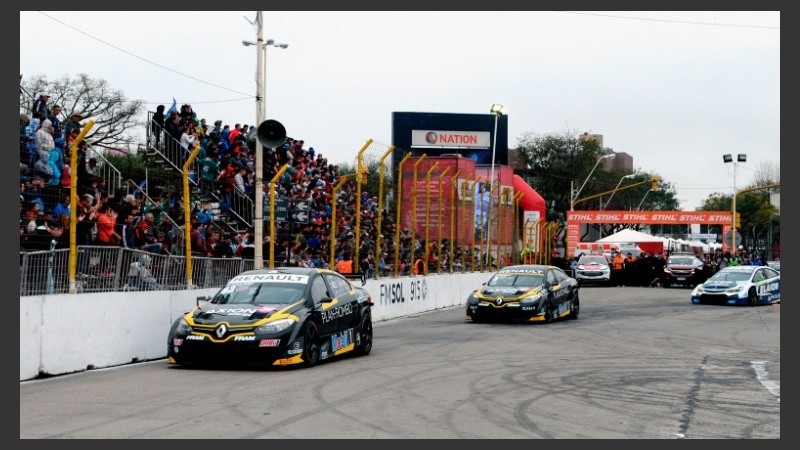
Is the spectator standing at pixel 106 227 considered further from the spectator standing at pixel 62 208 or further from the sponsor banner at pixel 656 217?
the sponsor banner at pixel 656 217

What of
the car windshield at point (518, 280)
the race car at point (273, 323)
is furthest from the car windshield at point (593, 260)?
the race car at point (273, 323)

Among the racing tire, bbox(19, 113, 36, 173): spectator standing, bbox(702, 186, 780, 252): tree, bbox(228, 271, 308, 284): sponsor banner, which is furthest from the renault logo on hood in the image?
bbox(702, 186, 780, 252): tree

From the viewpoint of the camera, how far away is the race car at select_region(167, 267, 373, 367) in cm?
1474

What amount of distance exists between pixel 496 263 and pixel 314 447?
116 ft

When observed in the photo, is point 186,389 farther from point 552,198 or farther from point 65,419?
point 552,198

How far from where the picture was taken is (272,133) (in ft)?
72.4

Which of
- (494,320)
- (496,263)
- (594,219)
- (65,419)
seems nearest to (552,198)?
(594,219)

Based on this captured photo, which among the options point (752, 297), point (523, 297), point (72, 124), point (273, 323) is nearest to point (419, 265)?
point (523, 297)

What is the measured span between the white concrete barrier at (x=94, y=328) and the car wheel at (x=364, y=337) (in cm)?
293

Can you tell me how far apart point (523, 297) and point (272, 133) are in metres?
7.04

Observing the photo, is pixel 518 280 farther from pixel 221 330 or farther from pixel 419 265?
pixel 221 330

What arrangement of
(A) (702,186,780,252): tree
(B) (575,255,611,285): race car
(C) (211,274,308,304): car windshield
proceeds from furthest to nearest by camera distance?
1. (A) (702,186,780,252): tree
2. (B) (575,255,611,285): race car
3. (C) (211,274,308,304): car windshield

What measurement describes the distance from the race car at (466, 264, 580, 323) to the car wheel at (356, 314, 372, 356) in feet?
25.4

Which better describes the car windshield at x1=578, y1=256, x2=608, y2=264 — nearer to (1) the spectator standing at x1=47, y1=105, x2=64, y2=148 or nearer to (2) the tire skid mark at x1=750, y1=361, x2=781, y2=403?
(2) the tire skid mark at x1=750, y1=361, x2=781, y2=403
